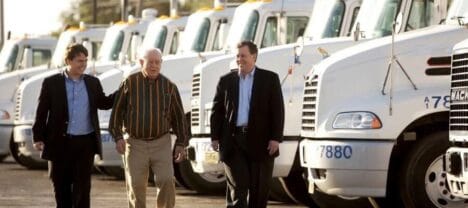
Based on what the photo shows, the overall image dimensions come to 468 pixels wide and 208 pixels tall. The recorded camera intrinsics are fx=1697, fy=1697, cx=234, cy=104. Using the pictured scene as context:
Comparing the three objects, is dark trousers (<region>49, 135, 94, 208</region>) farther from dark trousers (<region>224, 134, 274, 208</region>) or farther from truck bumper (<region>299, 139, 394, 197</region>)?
truck bumper (<region>299, 139, 394, 197</region>)

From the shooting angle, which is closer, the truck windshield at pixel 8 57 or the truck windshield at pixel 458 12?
the truck windshield at pixel 458 12

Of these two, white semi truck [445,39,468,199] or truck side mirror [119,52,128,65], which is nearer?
white semi truck [445,39,468,199]

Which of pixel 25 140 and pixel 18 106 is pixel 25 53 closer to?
pixel 18 106

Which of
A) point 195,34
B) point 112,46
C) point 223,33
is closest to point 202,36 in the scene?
point 195,34

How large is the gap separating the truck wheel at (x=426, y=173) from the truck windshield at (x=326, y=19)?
3.36 meters

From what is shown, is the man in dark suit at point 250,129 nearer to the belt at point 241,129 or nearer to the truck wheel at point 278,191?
the belt at point 241,129

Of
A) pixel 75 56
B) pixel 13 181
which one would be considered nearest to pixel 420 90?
pixel 75 56

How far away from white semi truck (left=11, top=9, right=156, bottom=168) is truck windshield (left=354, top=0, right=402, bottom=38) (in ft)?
32.5

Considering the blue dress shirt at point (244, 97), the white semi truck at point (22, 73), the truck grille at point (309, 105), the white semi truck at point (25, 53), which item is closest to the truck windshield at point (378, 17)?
the truck grille at point (309, 105)

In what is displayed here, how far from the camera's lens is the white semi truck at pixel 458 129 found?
1287cm

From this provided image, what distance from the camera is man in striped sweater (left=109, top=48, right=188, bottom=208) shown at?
14195mm

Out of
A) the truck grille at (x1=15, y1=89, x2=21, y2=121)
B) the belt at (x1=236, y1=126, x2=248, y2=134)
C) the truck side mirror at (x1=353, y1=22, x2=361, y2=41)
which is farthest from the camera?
the truck grille at (x1=15, y1=89, x2=21, y2=121)

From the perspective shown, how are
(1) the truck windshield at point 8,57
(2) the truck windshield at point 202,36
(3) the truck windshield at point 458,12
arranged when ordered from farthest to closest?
(1) the truck windshield at point 8,57 → (2) the truck windshield at point 202,36 → (3) the truck windshield at point 458,12

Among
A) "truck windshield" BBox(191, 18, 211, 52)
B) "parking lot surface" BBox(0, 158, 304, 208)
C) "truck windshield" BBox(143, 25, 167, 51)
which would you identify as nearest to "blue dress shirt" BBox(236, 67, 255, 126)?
"parking lot surface" BBox(0, 158, 304, 208)
